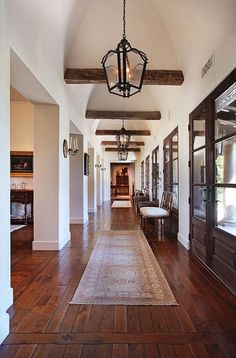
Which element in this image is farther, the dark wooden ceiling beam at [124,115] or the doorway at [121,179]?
the doorway at [121,179]

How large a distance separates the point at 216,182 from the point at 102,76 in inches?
112

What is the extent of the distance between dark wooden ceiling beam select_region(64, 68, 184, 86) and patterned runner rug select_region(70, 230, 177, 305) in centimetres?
306

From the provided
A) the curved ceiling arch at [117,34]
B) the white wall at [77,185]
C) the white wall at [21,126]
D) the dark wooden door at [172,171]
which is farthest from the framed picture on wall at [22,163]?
the dark wooden door at [172,171]

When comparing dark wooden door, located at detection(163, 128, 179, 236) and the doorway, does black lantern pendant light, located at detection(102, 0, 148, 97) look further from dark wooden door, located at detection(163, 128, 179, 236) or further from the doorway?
the doorway

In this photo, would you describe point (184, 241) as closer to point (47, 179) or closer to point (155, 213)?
point (155, 213)

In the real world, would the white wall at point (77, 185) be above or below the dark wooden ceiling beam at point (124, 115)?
below

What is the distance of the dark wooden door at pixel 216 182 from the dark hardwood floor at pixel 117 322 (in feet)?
1.13

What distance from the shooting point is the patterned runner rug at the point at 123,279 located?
99.3 inches

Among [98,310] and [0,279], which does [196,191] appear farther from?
[0,279]

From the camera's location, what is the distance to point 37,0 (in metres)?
2.88

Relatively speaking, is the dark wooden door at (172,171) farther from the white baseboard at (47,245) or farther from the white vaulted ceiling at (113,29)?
the white baseboard at (47,245)

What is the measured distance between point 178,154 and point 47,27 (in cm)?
327

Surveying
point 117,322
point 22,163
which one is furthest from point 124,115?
point 117,322

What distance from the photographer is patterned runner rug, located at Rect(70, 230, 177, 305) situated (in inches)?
99.3
